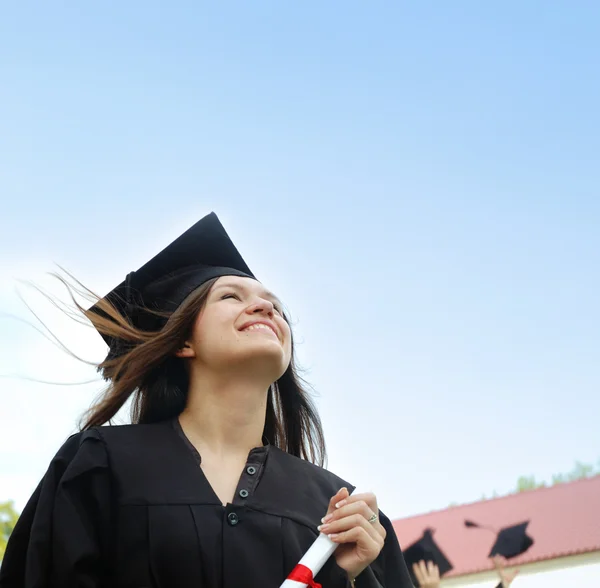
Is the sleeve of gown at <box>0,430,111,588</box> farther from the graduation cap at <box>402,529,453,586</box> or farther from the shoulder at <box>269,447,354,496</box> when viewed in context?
the graduation cap at <box>402,529,453,586</box>

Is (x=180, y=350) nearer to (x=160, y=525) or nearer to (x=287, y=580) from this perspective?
(x=160, y=525)

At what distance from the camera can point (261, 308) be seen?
309 centimetres

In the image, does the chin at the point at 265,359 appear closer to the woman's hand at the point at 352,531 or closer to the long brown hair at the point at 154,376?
the long brown hair at the point at 154,376

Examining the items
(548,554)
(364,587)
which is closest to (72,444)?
(364,587)

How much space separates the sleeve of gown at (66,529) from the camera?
239 centimetres

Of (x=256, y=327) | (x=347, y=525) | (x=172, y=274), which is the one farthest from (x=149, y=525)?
(x=172, y=274)

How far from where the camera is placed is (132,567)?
2.47m

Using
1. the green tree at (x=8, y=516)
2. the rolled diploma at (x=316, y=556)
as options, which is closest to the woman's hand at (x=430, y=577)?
the rolled diploma at (x=316, y=556)

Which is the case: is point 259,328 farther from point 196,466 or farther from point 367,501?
point 367,501

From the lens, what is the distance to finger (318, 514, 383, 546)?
2.56 m

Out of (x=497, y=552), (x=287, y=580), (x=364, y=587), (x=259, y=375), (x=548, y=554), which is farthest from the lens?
(x=497, y=552)

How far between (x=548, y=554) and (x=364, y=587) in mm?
20113

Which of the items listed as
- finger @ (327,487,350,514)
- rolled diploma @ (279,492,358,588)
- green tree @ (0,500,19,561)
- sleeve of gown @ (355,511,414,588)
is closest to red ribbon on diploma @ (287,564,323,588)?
rolled diploma @ (279,492,358,588)

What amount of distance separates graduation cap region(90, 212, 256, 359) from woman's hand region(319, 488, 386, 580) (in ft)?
3.46
